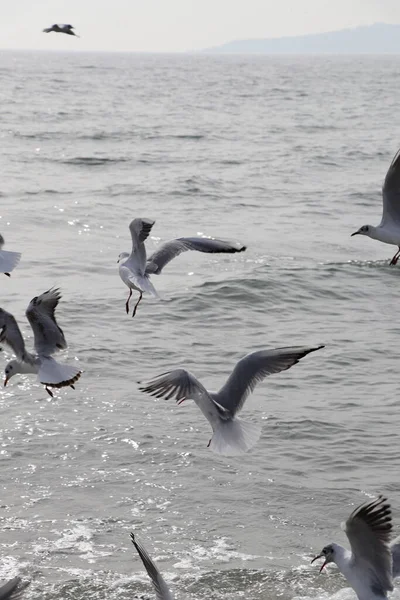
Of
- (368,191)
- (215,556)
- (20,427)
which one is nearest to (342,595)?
(215,556)

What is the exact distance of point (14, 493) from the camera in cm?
812

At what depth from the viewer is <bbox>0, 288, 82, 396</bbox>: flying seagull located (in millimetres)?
7270

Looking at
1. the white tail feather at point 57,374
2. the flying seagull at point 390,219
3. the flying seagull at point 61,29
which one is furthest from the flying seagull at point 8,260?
the flying seagull at point 61,29

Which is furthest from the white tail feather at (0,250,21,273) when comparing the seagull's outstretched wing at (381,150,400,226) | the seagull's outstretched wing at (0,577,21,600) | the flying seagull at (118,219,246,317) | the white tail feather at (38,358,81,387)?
the seagull's outstretched wing at (0,577,21,600)

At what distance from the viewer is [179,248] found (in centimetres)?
875

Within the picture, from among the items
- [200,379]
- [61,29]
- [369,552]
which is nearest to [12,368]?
[369,552]

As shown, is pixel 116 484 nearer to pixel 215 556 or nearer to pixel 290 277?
pixel 215 556

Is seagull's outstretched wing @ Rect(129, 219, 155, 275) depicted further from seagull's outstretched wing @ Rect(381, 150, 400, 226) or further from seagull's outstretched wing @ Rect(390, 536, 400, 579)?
seagull's outstretched wing @ Rect(390, 536, 400, 579)

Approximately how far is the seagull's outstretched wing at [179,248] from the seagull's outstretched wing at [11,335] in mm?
1492

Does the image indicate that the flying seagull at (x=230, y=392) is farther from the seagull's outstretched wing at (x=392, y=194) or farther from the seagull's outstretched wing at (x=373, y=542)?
the seagull's outstretched wing at (x=392, y=194)

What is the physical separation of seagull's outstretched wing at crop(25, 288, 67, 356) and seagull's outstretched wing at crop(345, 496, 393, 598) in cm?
262

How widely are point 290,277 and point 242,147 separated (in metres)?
15.9

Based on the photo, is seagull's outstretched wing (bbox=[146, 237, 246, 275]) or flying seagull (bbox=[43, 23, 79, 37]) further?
flying seagull (bbox=[43, 23, 79, 37])

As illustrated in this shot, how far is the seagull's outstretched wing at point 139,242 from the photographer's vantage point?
8.40m
